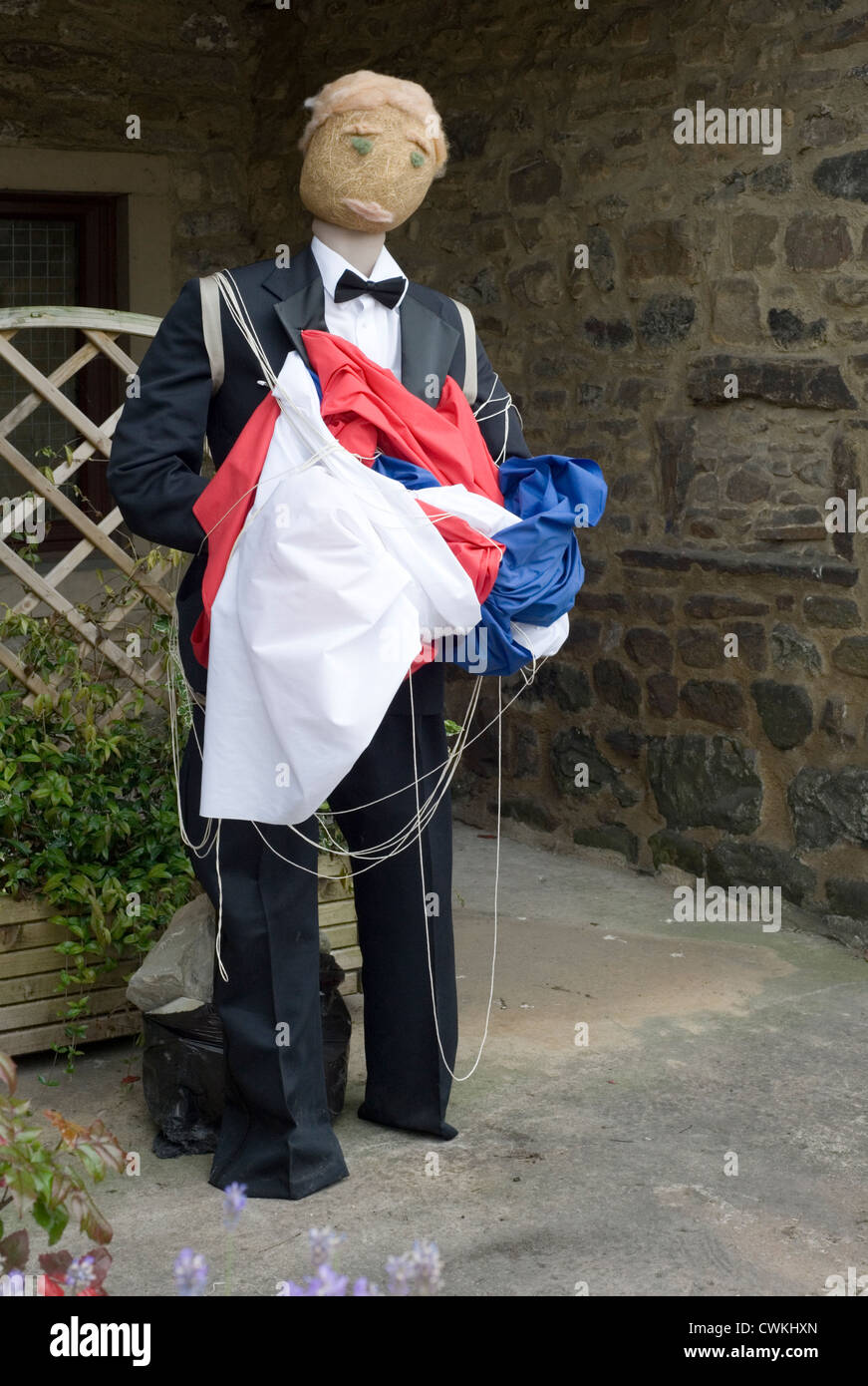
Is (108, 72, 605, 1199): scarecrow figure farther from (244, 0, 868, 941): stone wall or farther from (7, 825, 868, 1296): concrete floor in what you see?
(244, 0, 868, 941): stone wall

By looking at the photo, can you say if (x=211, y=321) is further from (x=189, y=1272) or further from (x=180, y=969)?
(x=189, y=1272)

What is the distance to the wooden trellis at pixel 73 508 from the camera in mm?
3617

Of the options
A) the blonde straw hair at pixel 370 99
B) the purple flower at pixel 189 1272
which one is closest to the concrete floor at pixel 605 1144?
the purple flower at pixel 189 1272

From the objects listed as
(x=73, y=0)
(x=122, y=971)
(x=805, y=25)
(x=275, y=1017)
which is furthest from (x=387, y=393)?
(x=73, y=0)

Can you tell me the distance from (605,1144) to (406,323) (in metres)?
1.54

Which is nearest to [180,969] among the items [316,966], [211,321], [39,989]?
[316,966]

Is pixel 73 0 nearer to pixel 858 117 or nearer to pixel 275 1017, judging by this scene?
pixel 858 117

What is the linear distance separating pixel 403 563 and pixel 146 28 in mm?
4010

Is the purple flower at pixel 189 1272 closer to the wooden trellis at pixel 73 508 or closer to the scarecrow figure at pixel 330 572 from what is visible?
the scarecrow figure at pixel 330 572

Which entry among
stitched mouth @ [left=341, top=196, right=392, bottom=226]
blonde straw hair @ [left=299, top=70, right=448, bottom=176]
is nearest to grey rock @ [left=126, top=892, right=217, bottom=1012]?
stitched mouth @ [left=341, top=196, right=392, bottom=226]

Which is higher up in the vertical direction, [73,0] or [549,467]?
[73,0]

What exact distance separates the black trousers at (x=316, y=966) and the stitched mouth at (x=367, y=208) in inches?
30.4

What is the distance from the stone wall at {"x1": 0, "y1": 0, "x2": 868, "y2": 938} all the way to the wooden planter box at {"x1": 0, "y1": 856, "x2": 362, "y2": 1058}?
1.83 metres

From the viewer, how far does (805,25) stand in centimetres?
396
